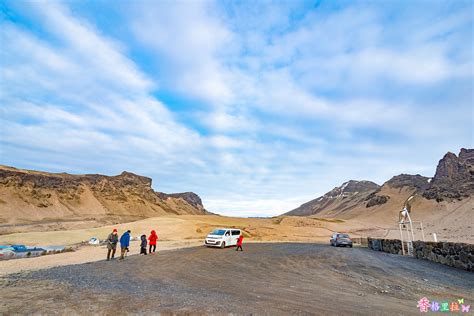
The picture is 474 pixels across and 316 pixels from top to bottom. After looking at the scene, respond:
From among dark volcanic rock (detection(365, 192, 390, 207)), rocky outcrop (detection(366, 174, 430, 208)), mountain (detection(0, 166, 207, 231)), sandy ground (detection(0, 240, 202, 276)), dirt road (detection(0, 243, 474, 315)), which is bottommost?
sandy ground (detection(0, 240, 202, 276))

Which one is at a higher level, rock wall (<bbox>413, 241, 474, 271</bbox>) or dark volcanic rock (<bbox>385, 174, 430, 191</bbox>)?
dark volcanic rock (<bbox>385, 174, 430, 191</bbox>)

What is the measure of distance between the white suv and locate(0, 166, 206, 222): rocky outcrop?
208 ft

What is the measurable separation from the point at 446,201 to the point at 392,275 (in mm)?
90069

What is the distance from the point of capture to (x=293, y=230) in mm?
70000

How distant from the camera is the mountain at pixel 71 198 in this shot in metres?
81.8

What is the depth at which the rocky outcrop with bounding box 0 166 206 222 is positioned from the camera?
83.7 m

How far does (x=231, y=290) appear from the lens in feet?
35.2

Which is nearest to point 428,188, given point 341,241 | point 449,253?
point 341,241

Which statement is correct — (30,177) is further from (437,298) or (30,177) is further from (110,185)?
(437,298)

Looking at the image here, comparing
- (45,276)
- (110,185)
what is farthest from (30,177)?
(45,276)

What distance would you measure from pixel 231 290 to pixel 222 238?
2087 centimetres

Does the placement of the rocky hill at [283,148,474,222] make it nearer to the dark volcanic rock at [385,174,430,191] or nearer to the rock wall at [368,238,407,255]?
the dark volcanic rock at [385,174,430,191]

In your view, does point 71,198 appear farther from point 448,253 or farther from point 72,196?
point 448,253

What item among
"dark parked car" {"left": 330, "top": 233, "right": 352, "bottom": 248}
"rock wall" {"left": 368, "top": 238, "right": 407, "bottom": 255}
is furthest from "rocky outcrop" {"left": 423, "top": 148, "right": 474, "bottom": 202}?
"rock wall" {"left": 368, "top": 238, "right": 407, "bottom": 255}
